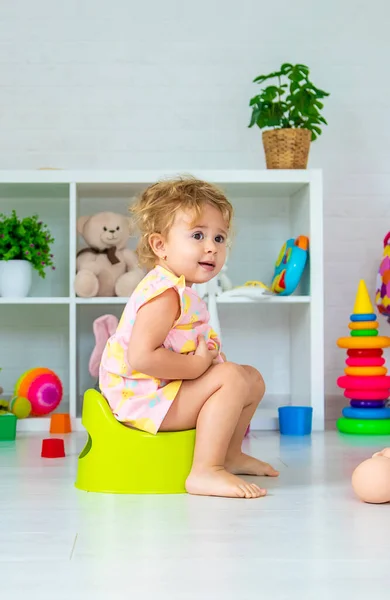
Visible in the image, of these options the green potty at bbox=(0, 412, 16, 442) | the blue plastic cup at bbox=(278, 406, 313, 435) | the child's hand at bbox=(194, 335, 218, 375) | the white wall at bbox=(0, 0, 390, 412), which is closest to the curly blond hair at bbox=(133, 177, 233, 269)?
the child's hand at bbox=(194, 335, 218, 375)

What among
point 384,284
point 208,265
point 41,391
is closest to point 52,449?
point 41,391

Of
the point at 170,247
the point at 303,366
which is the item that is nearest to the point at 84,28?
the point at 303,366

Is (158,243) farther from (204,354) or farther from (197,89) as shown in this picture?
(197,89)

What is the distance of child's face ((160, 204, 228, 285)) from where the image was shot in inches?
77.7

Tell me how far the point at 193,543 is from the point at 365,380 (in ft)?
5.87

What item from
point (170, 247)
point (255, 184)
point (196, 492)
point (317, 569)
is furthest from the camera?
point (255, 184)

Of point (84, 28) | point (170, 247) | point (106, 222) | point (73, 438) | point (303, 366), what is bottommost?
point (73, 438)

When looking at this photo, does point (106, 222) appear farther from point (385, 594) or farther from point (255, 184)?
point (385, 594)

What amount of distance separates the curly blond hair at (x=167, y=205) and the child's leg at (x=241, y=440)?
1.21 feet

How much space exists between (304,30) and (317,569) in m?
2.90

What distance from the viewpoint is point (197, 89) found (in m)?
3.69

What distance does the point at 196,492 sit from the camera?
1.86 metres

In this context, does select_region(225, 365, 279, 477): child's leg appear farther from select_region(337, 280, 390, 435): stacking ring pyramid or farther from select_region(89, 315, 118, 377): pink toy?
select_region(89, 315, 118, 377): pink toy

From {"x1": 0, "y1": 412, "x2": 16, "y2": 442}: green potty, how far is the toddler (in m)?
0.96
